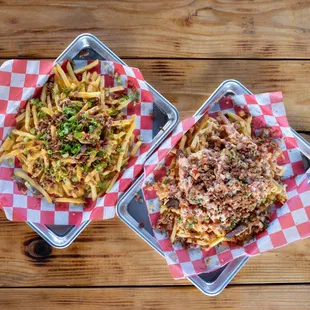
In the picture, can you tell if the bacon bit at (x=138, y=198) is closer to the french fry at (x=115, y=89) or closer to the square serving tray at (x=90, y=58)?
the square serving tray at (x=90, y=58)

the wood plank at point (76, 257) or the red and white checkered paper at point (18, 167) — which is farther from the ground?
the red and white checkered paper at point (18, 167)

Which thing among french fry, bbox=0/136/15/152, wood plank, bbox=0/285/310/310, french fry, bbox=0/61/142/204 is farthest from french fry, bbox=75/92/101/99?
wood plank, bbox=0/285/310/310

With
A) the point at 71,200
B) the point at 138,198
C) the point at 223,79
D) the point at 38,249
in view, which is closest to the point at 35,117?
the point at 71,200

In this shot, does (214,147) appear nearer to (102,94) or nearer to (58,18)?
(102,94)

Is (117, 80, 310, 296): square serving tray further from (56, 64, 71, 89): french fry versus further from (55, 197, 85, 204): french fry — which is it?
(56, 64, 71, 89): french fry

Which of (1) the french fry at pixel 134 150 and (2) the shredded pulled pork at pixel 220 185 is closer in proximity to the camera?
(2) the shredded pulled pork at pixel 220 185

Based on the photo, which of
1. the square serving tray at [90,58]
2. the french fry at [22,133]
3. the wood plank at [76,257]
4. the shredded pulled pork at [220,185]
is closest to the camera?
the shredded pulled pork at [220,185]

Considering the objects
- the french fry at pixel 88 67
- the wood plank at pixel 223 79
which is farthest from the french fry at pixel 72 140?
the wood plank at pixel 223 79
